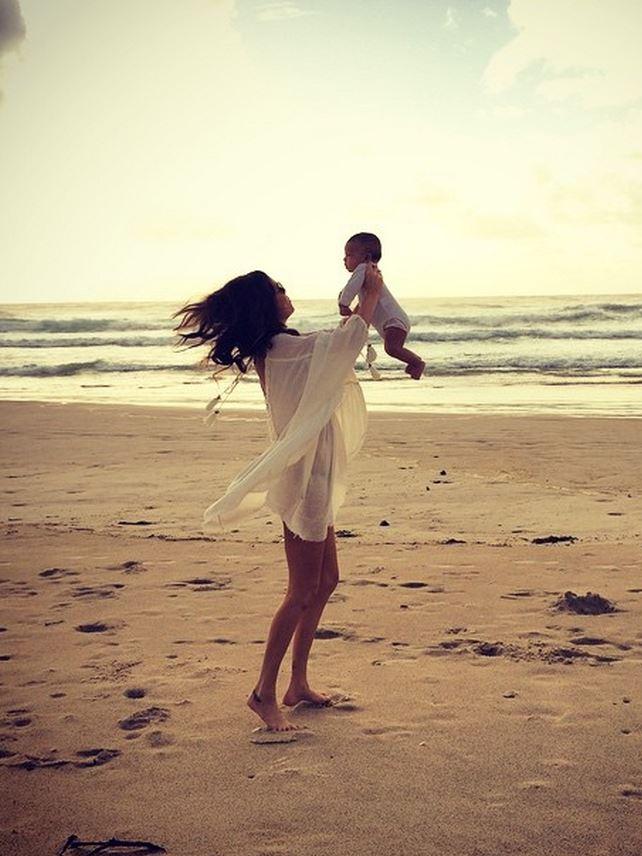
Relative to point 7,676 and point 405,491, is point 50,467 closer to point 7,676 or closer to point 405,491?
point 405,491

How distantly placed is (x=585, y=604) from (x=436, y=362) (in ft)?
79.1

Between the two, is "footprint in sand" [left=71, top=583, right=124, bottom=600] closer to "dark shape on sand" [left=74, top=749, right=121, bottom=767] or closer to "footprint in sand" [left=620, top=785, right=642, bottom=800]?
"dark shape on sand" [left=74, top=749, right=121, bottom=767]

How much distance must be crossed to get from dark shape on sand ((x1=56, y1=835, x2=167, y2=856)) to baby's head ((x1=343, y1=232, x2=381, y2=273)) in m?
2.30

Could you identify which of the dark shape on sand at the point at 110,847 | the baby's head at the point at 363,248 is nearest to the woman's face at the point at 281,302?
the baby's head at the point at 363,248

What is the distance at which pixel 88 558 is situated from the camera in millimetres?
6758

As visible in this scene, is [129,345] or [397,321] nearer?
[397,321]

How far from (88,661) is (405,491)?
4949mm

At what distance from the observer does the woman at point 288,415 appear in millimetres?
3838

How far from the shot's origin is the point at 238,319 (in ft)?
12.7

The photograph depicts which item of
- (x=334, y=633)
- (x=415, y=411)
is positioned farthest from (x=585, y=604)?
(x=415, y=411)

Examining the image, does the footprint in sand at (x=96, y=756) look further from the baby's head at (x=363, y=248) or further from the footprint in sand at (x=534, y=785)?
the baby's head at (x=363, y=248)

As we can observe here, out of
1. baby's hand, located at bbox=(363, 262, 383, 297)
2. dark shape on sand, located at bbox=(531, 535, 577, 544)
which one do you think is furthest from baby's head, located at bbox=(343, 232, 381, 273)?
dark shape on sand, located at bbox=(531, 535, 577, 544)

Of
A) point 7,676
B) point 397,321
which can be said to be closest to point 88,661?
point 7,676

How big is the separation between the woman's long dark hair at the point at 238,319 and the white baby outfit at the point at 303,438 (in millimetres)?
79
